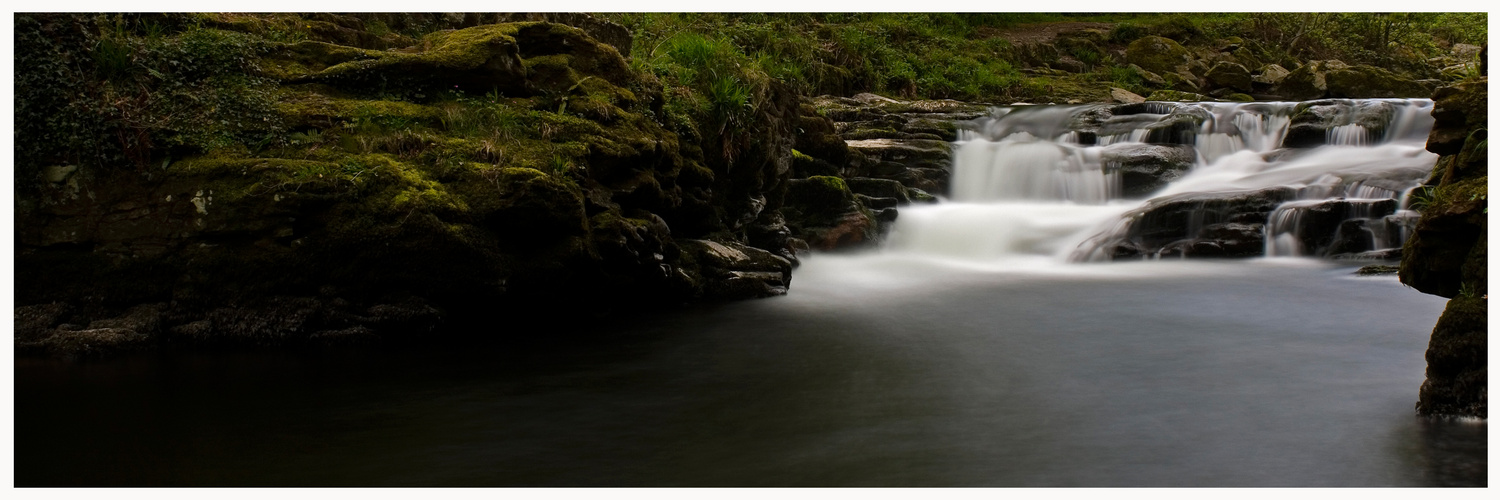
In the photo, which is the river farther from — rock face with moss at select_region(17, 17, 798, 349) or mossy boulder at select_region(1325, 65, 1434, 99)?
mossy boulder at select_region(1325, 65, 1434, 99)

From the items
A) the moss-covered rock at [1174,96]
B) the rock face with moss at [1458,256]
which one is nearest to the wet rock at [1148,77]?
the moss-covered rock at [1174,96]

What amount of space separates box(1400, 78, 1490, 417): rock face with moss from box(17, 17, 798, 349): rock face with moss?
5508 mm

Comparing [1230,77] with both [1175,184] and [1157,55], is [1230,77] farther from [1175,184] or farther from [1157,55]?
[1175,184]

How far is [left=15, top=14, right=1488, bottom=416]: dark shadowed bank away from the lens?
6.46 meters

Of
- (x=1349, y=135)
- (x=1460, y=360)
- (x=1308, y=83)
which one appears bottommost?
(x=1460, y=360)

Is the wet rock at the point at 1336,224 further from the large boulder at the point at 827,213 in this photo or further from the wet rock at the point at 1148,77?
the wet rock at the point at 1148,77

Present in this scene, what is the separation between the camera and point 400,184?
676 centimetres

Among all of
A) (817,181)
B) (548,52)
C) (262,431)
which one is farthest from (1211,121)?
(262,431)

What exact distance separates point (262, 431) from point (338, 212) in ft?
7.15

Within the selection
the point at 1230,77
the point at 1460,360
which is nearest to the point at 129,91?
the point at 1460,360

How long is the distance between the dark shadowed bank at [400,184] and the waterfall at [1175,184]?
395cm

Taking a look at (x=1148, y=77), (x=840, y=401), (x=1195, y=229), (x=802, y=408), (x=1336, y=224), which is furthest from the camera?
(x=1148, y=77)

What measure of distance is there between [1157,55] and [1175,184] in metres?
12.6

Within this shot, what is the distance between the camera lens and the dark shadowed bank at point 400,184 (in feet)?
21.2
